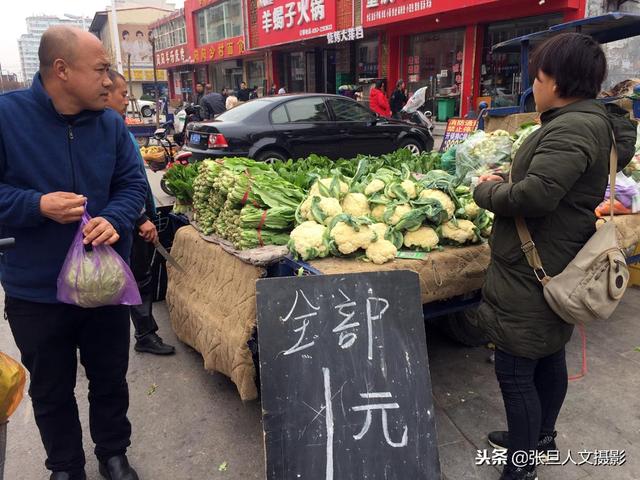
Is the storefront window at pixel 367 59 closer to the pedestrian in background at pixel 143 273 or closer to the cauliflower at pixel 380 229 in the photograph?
the pedestrian in background at pixel 143 273

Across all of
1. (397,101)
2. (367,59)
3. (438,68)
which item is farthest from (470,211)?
(367,59)

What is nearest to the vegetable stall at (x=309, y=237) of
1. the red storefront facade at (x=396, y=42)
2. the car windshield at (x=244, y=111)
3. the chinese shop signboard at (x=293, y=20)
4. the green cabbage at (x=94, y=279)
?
the green cabbage at (x=94, y=279)

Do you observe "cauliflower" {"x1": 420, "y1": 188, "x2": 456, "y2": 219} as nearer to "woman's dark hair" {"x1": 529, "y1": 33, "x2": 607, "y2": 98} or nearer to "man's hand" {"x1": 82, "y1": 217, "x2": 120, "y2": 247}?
"woman's dark hair" {"x1": 529, "y1": 33, "x2": 607, "y2": 98}

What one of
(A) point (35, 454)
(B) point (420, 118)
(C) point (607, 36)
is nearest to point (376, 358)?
(A) point (35, 454)

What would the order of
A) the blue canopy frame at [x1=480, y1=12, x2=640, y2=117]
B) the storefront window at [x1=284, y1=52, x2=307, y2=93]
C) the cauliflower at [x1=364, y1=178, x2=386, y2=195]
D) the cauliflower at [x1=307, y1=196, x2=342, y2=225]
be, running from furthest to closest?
the storefront window at [x1=284, y1=52, x2=307, y2=93] → the blue canopy frame at [x1=480, y1=12, x2=640, y2=117] → the cauliflower at [x1=364, y1=178, x2=386, y2=195] → the cauliflower at [x1=307, y1=196, x2=342, y2=225]

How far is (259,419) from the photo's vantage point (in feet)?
9.35

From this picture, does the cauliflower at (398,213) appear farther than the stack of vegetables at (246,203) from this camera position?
No

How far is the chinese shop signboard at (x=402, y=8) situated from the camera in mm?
12055

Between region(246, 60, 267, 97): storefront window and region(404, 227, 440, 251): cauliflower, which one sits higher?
region(246, 60, 267, 97): storefront window

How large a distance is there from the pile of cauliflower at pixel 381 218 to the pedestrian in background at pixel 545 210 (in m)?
0.58

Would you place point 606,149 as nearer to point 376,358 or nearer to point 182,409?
point 376,358

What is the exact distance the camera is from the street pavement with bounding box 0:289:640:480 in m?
2.47

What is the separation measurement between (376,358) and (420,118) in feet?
39.4

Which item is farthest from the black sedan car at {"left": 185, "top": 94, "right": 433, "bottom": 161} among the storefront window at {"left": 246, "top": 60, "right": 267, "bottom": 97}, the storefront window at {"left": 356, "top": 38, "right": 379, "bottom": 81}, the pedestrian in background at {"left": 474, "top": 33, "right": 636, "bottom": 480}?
the storefront window at {"left": 246, "top": 60, "right": 267, "bottom": 97}
